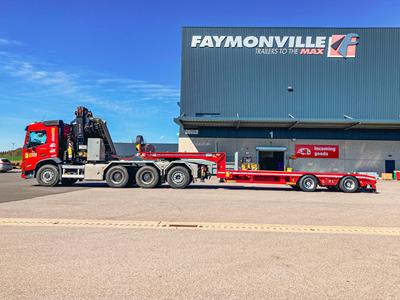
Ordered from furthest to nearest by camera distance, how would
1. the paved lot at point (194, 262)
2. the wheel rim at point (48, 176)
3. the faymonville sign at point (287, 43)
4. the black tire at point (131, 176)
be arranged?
the faymonville sign at point (287, 43), the black tire at point (131, 176), the wheel rim at point (48, 176), the paved lot at point (194, 262)

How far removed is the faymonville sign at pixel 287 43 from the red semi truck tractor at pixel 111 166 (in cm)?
1887

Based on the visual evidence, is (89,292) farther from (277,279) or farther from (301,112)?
(301,112)

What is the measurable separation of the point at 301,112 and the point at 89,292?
30339mm

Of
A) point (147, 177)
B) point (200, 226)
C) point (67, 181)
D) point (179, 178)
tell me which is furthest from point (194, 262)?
point (67, 181)

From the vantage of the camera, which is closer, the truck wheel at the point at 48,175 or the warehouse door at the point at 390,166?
the truck wheel at the point at 48,175

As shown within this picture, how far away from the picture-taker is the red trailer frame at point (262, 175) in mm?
15609

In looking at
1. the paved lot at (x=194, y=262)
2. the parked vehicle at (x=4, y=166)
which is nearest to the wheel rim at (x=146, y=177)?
the paved lot at (x=194, y=262)

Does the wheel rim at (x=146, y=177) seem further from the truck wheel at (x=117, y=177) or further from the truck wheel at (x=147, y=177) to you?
the truck wheel at (x=117, y=177)

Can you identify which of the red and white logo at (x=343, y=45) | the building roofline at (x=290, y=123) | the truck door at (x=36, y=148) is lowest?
the truck door at (x=36, y=148)

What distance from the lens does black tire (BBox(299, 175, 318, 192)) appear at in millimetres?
15703

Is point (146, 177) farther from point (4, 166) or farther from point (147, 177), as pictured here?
point (4, 166)

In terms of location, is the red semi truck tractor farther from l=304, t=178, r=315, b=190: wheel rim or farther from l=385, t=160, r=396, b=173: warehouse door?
l=385, t=160, r=396, b=173: warehouse door

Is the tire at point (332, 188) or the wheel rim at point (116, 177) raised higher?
the wheel rim at point (116, 177)

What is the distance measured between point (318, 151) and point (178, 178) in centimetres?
1996
